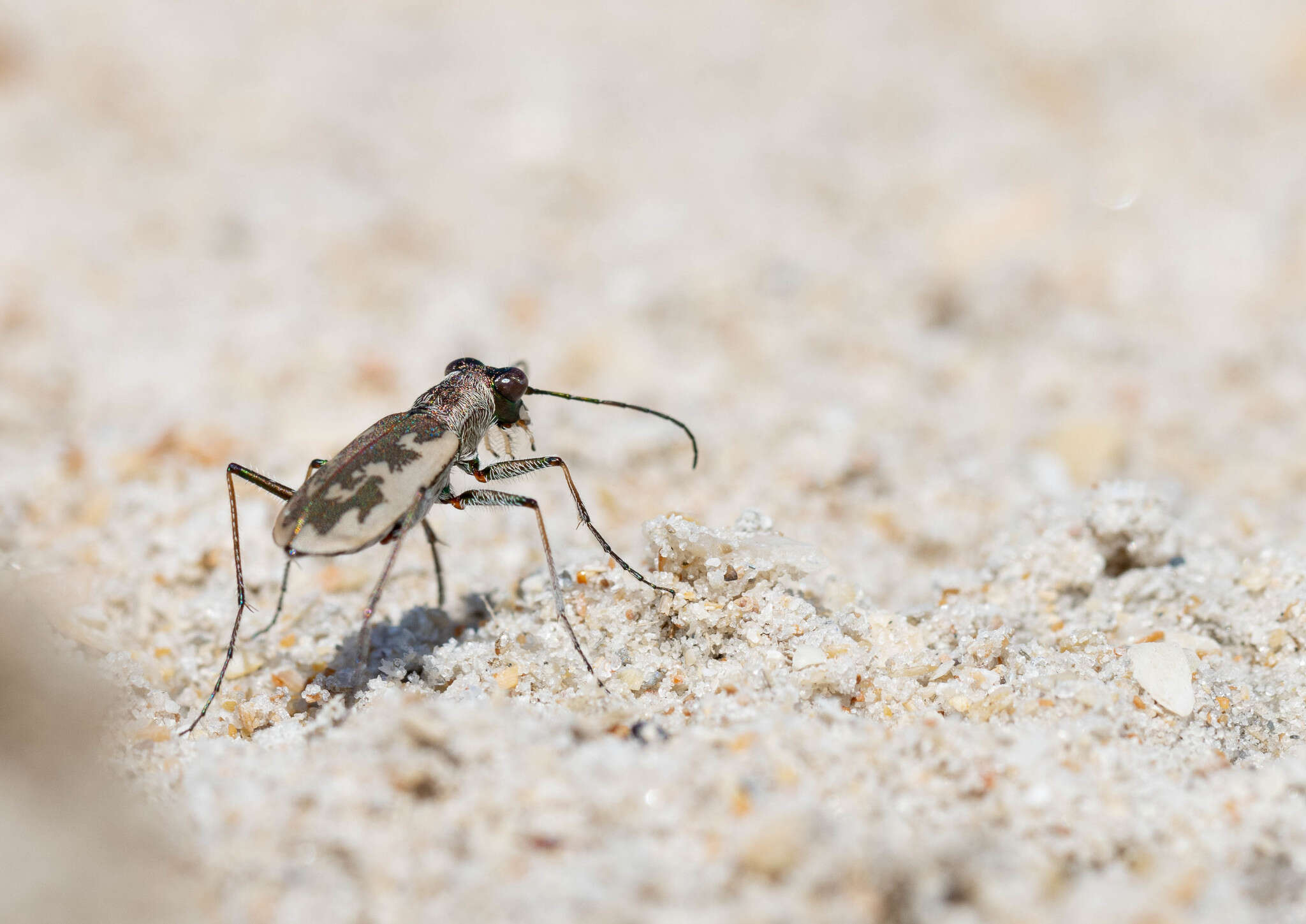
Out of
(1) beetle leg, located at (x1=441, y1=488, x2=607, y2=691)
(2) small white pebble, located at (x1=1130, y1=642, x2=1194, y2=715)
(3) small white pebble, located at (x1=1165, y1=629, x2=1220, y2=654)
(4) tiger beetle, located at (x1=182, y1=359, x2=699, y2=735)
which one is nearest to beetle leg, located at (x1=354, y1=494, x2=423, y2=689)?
(4) tiger beetle, located at (x1=182, y1=359, x2=699, y2=735)

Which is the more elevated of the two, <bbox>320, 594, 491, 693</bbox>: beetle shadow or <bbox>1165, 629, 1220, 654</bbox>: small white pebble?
<bbox>320, 594, 491, 693</bbox>: beetle shadow

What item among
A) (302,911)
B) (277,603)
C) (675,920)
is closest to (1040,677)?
(675,920)

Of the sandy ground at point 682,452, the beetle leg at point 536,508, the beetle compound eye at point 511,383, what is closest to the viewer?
the sandy ground at point 682,452

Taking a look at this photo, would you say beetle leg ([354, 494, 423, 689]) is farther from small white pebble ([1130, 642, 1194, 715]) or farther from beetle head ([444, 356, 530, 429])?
small white pebble ([1130, 642, 1194, 715])

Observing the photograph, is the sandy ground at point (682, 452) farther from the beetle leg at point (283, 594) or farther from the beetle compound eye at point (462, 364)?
the beetle compound eye at point (462, 364)

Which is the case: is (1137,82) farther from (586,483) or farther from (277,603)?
(277,603)

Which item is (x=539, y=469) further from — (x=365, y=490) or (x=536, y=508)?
(x=365, y=490)

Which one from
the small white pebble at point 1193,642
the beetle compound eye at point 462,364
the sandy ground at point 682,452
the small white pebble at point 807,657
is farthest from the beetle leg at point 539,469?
the small white pebble at point 1193,642
